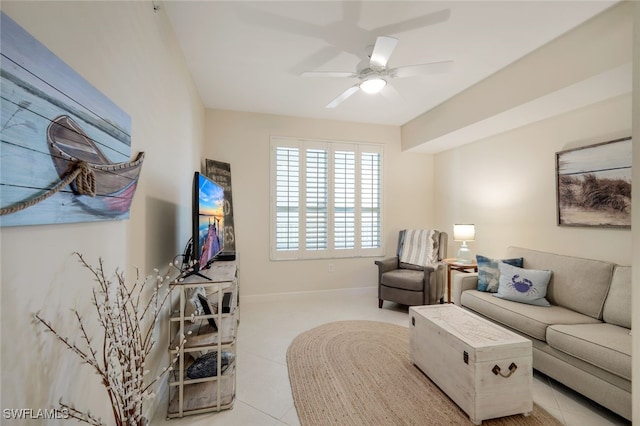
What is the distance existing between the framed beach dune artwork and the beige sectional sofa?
15.7 inches

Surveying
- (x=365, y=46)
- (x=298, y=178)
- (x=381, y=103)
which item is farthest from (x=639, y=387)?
(x=298, y=178)

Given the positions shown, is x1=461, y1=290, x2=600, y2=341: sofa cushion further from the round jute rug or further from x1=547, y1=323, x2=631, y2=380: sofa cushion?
the round jute rug

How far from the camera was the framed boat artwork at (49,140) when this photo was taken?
630 mm

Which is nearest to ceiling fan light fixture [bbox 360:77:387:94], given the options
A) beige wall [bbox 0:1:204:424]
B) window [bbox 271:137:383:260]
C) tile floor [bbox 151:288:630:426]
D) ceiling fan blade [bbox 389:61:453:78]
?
ceiling fan blade [bbox 389:61:453:78]

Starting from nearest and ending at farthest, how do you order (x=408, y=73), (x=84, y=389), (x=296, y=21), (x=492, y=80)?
1. (x=84, y=389)
2. (x=296, y=21)
3. (x=408, y=73)
4. (x=492, y=80)

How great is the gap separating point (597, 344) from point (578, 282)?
30.9 inches

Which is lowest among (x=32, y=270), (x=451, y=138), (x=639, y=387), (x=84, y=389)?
(x=639, y=387)

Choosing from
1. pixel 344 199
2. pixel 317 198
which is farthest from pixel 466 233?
pixel 317 198

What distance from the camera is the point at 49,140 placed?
750 millimetres

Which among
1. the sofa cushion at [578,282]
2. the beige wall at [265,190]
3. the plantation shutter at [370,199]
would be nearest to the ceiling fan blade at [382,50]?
the beige wall at [265,190]

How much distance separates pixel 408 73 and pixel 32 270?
252cm

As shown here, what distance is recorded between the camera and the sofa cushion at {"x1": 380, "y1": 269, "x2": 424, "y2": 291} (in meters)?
3.40

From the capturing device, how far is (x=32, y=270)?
2.42 feet

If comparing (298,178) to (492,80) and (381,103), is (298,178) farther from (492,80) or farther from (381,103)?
(492,80)
